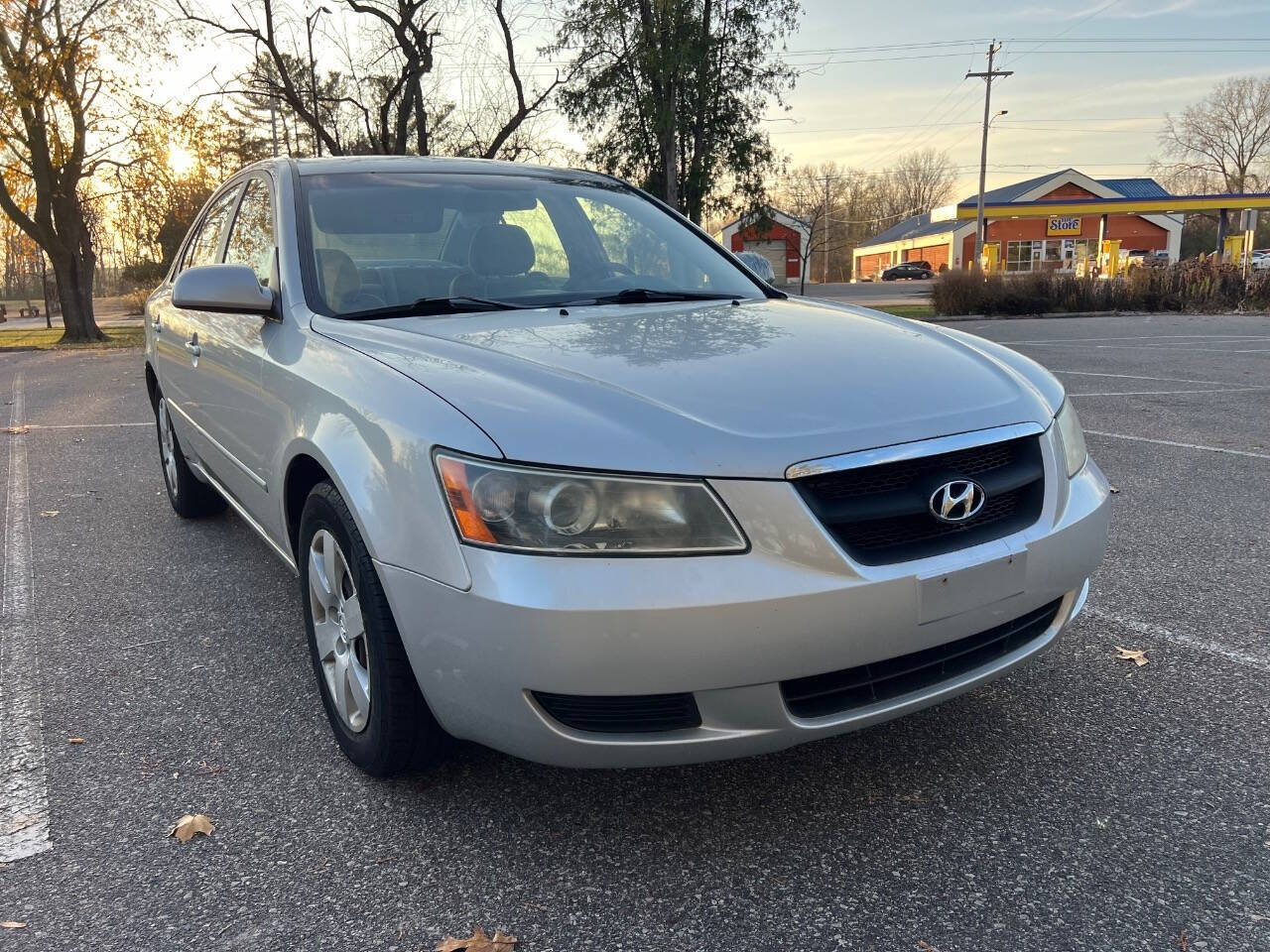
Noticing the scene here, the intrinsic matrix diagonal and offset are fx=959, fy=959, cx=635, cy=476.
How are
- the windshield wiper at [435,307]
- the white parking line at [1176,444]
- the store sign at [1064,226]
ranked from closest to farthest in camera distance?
the windshield wiper at [435,307] → the white parking line at [1176,444] → the store sign at [1064,226]

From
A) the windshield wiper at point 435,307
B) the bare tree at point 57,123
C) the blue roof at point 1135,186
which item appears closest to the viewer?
the windshield wiper at point 435,307

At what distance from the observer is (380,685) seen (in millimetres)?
2158

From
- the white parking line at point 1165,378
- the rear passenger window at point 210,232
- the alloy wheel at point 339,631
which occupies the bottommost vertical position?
the white parking line at point 1165,378

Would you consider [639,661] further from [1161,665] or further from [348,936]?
[1161,665]

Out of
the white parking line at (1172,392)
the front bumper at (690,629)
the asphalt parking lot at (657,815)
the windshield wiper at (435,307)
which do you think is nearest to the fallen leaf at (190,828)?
the asphalt parking lot at (657,815)

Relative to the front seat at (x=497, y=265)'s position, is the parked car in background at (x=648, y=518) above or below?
below

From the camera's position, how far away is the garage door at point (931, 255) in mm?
65244

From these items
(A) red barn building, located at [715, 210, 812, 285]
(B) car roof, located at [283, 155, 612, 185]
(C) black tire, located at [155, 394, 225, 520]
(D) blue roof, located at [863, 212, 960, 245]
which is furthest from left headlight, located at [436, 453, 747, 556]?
(D) blue roof, located at [863, 212, 960, 245]

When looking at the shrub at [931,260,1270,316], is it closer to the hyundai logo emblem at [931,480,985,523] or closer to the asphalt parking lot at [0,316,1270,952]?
the asphalt parking lot at [0,316,1270,952]

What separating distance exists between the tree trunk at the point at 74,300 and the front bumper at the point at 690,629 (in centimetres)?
2455

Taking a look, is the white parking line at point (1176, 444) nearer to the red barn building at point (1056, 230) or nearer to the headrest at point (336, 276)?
the headrest at point (336, 276)

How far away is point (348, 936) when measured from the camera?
6.17 ft

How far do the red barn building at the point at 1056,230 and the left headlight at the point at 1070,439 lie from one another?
47030mm

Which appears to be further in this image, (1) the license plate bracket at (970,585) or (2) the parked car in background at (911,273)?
(2) the parked car in background at (911,273)
